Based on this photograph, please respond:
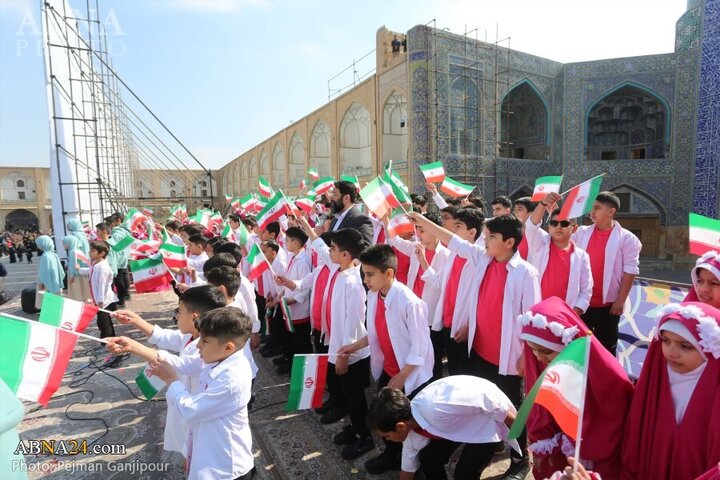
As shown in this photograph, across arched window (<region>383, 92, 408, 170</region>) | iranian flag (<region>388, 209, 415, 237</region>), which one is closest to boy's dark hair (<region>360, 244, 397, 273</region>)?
iranian flag (<region>388, 209, 415, 237</region>)

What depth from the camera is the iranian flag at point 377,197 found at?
12.5 feet

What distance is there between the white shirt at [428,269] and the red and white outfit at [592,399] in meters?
1.67

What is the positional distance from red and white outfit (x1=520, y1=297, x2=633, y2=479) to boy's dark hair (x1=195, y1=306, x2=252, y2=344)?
141 cm

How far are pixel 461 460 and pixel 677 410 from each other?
1167 millimetres

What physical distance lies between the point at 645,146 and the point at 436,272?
18493 millimetres

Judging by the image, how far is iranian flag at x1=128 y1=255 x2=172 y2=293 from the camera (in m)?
3.89

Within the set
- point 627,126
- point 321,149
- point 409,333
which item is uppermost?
point 321,149

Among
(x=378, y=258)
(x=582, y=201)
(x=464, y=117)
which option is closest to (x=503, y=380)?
(x=378, y=258)

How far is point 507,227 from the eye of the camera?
107 inches

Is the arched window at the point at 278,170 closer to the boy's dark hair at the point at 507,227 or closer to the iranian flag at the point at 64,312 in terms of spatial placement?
the iranian flag at the point at 64,312

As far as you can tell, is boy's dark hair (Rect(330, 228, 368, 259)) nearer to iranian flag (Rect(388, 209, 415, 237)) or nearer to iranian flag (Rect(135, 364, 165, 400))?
iranian flag (Rect(388, 209, 415, 237))

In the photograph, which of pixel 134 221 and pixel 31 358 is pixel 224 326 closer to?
pixel 31 358

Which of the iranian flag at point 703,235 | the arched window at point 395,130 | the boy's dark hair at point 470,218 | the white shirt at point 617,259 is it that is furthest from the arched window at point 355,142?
the iranian flag at point 703,235

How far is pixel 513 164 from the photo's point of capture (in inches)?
618
